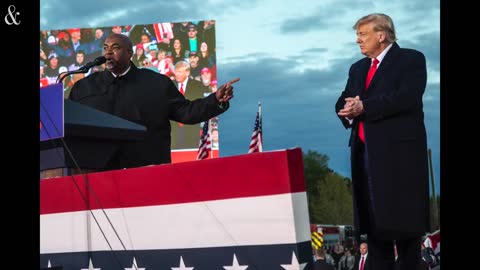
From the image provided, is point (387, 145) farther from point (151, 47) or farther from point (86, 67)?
point (151, 47)

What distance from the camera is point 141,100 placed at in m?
6.23

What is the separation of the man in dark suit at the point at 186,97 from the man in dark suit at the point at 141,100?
15.1 meters

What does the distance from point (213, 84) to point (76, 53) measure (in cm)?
526

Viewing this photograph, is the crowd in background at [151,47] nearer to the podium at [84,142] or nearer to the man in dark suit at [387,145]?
the podium at [84,142]

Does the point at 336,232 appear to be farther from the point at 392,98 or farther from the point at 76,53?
the point at 392,98

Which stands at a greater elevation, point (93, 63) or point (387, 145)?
point (93, 63)

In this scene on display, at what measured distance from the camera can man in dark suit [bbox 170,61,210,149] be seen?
21.8 metres

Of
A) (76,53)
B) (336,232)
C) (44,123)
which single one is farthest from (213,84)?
(44,123)
